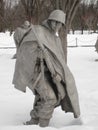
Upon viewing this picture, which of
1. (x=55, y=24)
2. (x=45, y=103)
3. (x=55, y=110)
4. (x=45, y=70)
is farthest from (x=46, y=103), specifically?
(x=55, y=110)

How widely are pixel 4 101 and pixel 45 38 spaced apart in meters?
2.43

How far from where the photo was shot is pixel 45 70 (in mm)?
5438

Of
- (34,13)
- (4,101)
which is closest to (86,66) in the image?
(34,13)

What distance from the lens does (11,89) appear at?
29.1 ft

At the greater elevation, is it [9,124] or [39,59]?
[39,59]

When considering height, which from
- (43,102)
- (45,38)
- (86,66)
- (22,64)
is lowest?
(86,66)

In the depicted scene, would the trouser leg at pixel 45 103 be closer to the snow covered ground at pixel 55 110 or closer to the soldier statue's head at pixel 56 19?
the snow covered ground at pixel 55 110

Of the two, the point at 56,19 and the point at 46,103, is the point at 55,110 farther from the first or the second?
the point at 56,19

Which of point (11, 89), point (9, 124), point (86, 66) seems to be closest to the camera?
point (9, 124)

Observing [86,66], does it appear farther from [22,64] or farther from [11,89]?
[22,64]

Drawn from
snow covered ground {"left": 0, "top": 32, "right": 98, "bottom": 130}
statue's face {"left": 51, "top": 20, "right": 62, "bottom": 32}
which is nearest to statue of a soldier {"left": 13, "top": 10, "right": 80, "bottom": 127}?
statue's face {"left": 51, "top": 20, "right": 62, "bottom": 32}

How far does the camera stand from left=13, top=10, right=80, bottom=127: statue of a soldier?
523 cm

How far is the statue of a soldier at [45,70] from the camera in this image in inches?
206

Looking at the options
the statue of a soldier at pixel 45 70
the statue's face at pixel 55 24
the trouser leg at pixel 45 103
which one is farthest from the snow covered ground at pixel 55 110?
the statue's face at pixel 55 24
